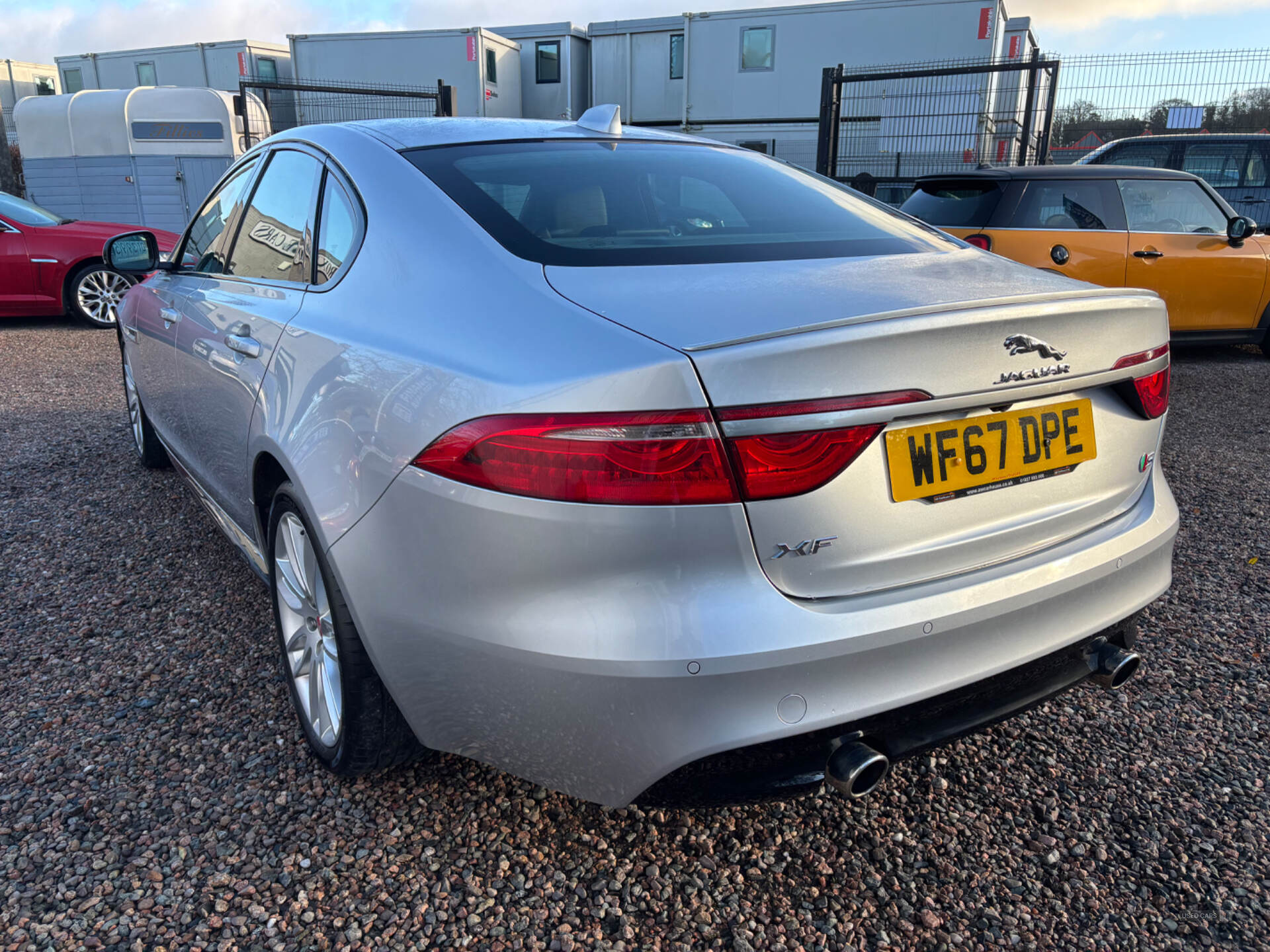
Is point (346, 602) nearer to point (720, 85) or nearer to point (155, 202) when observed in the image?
point (155, 202)

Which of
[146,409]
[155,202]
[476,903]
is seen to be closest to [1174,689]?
[476,903]

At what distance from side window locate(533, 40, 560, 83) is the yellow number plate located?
20326mm

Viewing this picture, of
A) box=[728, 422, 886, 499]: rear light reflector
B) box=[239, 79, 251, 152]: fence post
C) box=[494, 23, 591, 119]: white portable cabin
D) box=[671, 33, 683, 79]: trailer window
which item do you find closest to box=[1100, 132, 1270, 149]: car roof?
box=[728, 422, 886, 499]: rear light reflector

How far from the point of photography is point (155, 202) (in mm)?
15562

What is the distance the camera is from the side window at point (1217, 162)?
876 centimetres

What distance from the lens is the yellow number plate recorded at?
1504 millimetres

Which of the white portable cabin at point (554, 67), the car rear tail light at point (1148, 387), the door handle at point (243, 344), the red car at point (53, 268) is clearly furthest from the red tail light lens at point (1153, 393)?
the white portable cabin at point (554, 67)

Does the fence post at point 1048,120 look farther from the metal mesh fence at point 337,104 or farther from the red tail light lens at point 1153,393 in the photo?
the metal mesh fence at point 337,104

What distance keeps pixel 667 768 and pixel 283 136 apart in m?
A: 2.25

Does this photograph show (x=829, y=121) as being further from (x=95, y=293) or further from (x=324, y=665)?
(x=324, y=665)

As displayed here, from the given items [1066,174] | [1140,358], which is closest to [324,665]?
[1140,358]

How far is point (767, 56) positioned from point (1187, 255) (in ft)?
41.7

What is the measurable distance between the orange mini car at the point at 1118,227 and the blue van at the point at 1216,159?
1867 mm

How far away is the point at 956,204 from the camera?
270 inches
